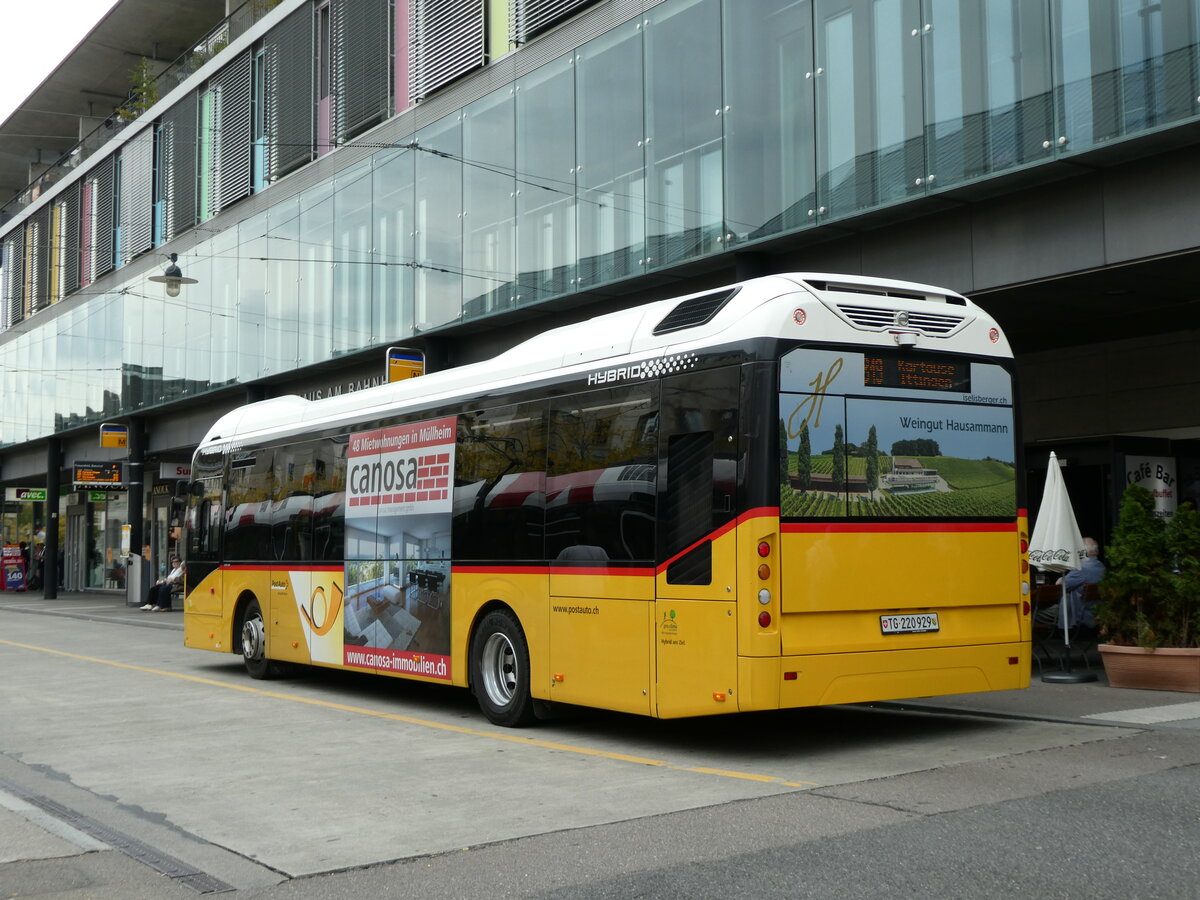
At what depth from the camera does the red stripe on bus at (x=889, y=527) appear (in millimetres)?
8516

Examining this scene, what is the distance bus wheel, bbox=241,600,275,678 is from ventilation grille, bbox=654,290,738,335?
782cm

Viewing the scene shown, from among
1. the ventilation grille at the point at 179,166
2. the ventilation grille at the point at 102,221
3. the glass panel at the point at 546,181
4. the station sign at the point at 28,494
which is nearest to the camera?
the glass panel at the point at 546,181

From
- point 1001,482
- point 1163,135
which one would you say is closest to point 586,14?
point 1163,135

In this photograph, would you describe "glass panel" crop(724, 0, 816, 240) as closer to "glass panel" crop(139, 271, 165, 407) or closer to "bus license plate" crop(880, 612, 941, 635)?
"bus license plate" crop(880, 612, 941, 635)

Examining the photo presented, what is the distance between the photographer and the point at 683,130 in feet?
55.2

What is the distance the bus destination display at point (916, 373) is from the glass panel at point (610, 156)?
28.5ft

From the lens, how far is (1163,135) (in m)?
11.6

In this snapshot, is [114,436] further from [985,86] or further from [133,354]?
[985,86]

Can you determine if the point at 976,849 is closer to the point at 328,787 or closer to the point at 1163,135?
the point at 328,787

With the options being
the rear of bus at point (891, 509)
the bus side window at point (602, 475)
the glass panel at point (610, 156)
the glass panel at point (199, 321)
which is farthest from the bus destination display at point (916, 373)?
the glass panel at point (199, 321)

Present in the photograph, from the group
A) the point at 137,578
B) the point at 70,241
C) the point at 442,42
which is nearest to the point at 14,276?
the point at 70,241

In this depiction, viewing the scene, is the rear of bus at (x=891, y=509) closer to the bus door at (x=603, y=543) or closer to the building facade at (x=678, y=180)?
the bus door at (x=603, y=543)

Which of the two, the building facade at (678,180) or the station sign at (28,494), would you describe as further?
the station sign at (28,494)

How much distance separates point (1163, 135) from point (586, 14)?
9648 millimetres
